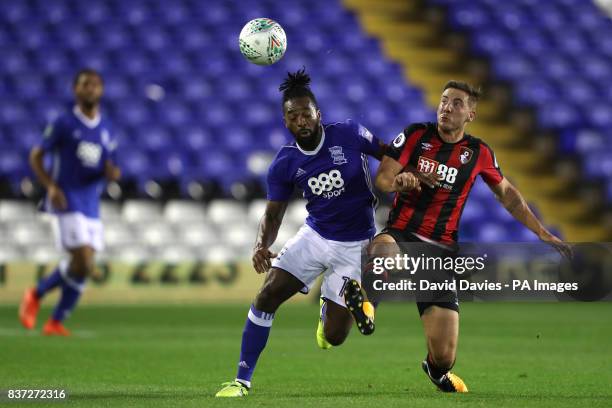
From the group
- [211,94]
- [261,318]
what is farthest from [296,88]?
[211,94]

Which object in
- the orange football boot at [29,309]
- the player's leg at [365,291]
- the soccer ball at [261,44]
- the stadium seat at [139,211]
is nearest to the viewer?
the player's leg at [365,291]

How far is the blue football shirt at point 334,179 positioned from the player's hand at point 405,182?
44 cm

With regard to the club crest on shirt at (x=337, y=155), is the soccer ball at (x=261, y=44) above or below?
above

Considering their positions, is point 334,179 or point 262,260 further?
point 334,179

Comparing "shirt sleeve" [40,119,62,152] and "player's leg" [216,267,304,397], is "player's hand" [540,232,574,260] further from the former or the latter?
"shirt sleeve" [40,119,62,152]

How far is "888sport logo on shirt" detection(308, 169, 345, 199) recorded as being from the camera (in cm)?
647

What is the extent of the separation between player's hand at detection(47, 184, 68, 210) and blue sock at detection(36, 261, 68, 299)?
585 mm

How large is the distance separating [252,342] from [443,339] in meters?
1.12

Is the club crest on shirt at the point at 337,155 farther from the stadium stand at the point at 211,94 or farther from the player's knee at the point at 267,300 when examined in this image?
the stadium stand at the point at 211,94

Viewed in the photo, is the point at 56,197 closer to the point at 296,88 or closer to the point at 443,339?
the point at 296,88

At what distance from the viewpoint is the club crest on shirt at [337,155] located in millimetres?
6449

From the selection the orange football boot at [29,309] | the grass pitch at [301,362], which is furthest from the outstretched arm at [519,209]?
the orange football boot at [29,309]

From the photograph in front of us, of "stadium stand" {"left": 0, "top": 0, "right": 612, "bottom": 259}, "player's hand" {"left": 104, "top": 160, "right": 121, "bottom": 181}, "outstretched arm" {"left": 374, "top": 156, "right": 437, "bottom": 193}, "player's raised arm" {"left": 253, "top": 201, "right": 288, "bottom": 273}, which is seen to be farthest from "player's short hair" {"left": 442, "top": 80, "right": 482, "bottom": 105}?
"stadium stand" {"left": 0, "top": 0, "right": 612, "bottom": 259}

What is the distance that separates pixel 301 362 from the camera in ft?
28.1
